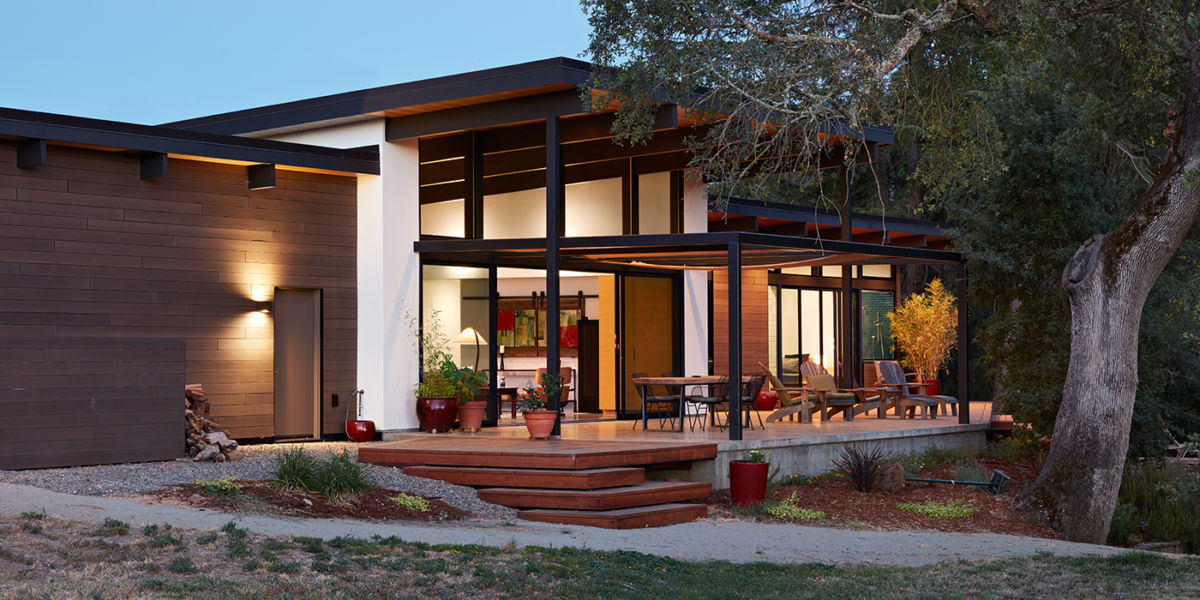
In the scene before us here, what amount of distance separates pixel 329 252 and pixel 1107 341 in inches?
327

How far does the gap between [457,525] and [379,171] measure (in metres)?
6.00

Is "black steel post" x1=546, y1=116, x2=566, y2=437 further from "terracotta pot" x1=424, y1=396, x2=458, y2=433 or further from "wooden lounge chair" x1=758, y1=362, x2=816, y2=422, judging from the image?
"wooden lounge chair" x1=758, y1=362, x2=816, y2=422

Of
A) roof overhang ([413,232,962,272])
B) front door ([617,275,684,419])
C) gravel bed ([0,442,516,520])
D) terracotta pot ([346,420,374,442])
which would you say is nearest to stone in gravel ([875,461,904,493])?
roof overhang ([413,232,962,272])

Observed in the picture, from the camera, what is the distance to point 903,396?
1656cm

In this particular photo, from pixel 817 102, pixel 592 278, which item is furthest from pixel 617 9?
pixel 592 278

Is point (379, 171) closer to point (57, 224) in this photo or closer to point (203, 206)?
point (203, 206)

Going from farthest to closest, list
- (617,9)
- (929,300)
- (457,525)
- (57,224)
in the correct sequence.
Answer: (929,300) → (57,224) → (617,9) → (457,525)

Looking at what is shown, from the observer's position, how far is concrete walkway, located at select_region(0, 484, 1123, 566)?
317 inches

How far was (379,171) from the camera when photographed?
14.1 meters

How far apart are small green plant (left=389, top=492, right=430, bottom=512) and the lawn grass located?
1.94m

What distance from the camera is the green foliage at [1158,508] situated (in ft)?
39.7

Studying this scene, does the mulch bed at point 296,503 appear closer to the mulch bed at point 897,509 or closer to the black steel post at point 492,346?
the mulch bed at point 897,509

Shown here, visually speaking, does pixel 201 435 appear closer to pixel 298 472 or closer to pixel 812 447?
pixel 298 472

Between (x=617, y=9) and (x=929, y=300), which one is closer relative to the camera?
(x=617, y=9)
